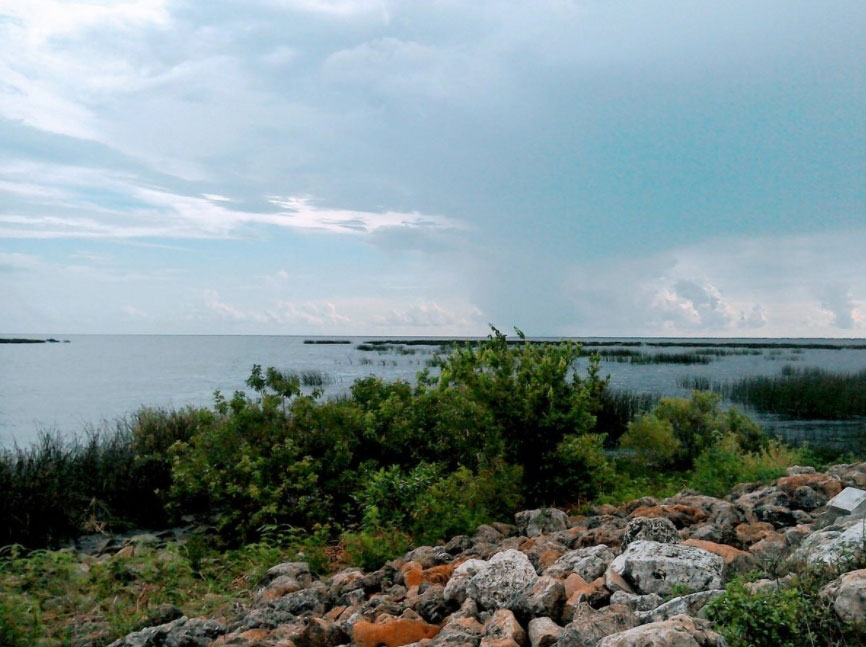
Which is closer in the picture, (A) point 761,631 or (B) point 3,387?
(A) point 761,631

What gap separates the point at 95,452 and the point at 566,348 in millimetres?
7637

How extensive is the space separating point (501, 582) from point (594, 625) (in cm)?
111

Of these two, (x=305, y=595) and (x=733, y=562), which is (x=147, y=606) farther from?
(x=733, y=562)

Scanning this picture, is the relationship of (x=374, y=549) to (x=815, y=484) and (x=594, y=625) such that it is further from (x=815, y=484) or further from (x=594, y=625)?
(x=815, y=484)

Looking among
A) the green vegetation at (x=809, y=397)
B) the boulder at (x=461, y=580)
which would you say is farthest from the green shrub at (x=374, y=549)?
the green vegetation at (x=809, y=397)

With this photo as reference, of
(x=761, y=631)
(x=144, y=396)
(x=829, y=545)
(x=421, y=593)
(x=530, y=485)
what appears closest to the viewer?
(x=761, y=631)

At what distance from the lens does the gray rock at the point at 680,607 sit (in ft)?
10.6

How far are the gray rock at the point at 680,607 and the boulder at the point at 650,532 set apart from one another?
1217 millimetres

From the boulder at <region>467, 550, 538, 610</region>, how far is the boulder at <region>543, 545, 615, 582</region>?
6.4 inches

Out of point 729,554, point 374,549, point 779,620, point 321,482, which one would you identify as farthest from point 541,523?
point 779,620

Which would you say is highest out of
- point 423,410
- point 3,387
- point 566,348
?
point 566,348

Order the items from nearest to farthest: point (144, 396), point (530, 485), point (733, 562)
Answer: point (733, 562) < point (530, 485) < point (144, 396)

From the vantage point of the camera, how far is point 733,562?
13.1 ft

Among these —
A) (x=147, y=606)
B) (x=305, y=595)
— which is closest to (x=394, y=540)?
(x=305, y=595)
